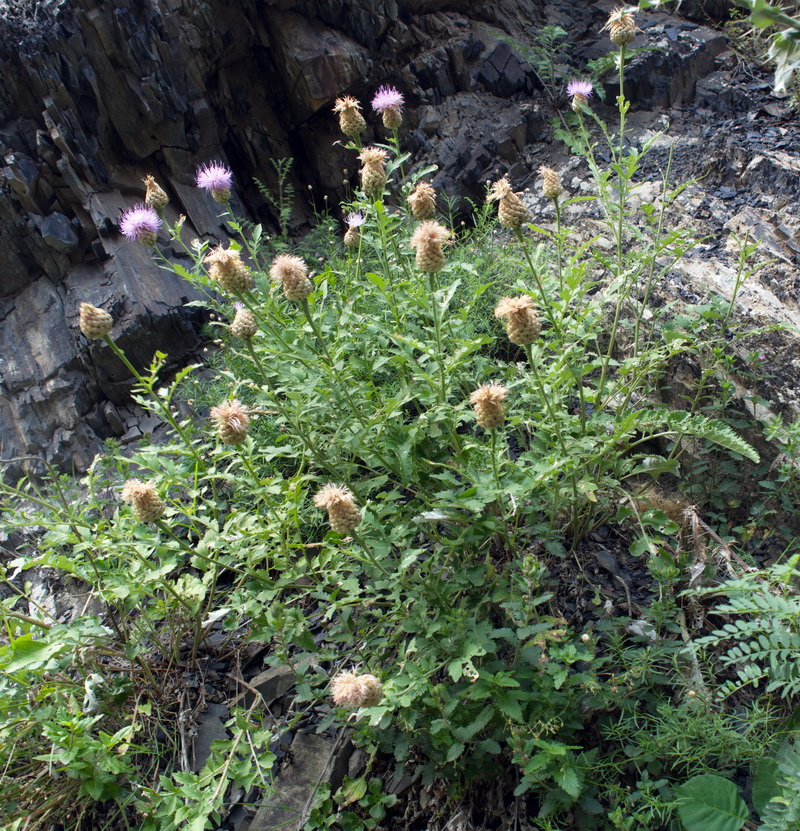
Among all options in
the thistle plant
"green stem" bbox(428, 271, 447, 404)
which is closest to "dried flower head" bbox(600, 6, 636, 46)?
the thistle plant

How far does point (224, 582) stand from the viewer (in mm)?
3486

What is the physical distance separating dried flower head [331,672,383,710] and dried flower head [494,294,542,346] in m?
1.22

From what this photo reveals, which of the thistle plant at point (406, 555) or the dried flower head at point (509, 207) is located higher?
the dried flower head at point (509, 207)

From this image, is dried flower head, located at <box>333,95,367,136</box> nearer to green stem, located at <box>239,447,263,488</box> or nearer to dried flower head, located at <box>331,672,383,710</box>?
green stem, located at <box>239,447,263,488</box>

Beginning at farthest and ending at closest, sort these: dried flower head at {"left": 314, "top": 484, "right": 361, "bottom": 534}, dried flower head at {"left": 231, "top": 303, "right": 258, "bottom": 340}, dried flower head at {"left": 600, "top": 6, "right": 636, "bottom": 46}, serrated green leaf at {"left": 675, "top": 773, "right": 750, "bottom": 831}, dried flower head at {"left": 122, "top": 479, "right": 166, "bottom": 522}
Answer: dried flower head at {"left": 600, "top": 6, "right": 636, "bottom": 46}
dried flower head at {"left": 231, "top": 303, "right": 258, "bottom": 340}
dried flower head at {"left": 122, "top": 479, "right": 166, "bottom": 522}
dried flower head at {"left": 314, "top": 484, "right": 361, "bottom": 534}
serrated green leaf at {"left": 675, "top": 773, "right": 750, "bottom": 831}

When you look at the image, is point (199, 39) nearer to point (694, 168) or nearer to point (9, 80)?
point (9, 80)

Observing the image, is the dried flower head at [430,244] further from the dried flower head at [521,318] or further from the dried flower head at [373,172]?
the dried flower head at [373,172]

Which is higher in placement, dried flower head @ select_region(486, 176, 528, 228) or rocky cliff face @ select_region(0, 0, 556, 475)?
rocky cliff face @ select_region(0, 0, 556, 475)

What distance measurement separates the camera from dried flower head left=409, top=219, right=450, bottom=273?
2.38 m

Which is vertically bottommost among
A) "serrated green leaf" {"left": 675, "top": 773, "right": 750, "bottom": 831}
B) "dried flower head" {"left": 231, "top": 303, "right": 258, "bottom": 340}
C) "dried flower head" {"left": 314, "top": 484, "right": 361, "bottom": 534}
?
"serrated green leaf" {"left": 675, "top": 773, "right": 750, "bottom": 831}

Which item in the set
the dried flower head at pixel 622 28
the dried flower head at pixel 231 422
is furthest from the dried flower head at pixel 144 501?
the dried flower head at pixel 622 28

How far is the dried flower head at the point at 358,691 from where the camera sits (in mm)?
1972

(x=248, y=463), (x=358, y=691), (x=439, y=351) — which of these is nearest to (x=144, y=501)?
(x=248, y=463)

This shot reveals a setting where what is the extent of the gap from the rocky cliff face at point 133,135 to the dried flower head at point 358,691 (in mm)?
3217
